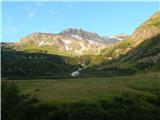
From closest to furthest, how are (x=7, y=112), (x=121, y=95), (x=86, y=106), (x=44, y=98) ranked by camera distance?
1. (x=7, y=112)
2. (x=86, y=106)
3. (x=44, y=98)
4. (x=121, y=95)

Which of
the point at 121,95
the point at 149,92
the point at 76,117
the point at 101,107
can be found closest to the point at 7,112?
the point at 76,117

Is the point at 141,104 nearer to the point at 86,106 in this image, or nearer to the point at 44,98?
the point at 86,106

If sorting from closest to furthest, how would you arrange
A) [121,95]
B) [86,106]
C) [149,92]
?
[86,106] → [121,95] → [149,92]

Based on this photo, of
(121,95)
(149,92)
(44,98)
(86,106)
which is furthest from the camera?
(149,92)

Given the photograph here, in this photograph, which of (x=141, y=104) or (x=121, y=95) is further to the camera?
(x=121, y=95)

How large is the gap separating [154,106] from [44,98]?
44.1m

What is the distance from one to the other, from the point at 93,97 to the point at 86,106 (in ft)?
49.9

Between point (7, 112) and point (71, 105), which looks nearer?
point (7, 112)

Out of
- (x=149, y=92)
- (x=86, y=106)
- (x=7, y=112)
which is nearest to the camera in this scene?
(x=7, y=112)

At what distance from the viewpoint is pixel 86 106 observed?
139750 mm

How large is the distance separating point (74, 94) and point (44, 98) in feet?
54.7

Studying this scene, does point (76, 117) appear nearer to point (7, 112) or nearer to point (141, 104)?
point (7, 112)

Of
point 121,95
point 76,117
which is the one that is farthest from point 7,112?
point 121,95

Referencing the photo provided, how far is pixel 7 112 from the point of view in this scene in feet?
422
